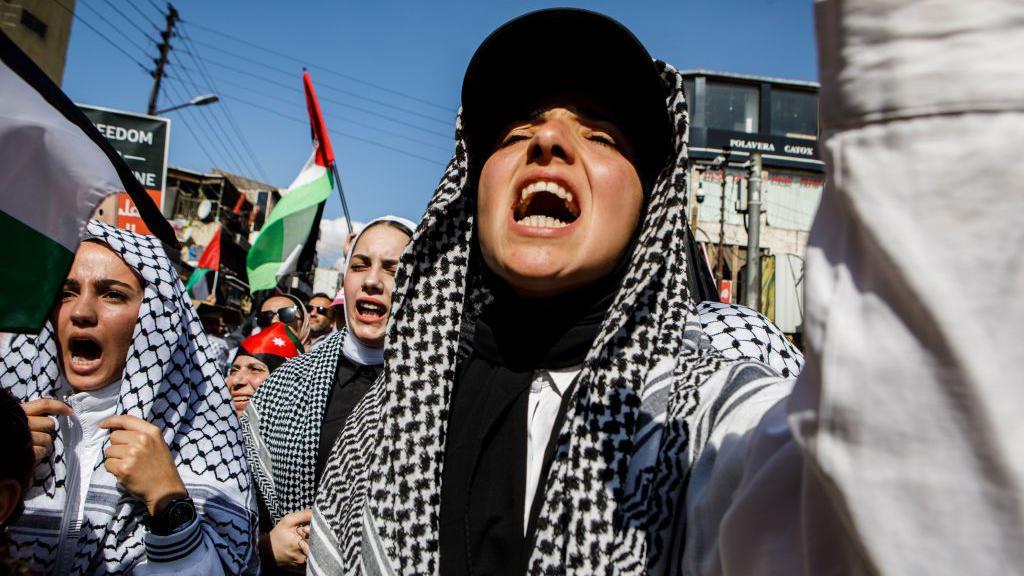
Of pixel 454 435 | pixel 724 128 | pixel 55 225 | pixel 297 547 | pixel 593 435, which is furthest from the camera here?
pixel 724 128

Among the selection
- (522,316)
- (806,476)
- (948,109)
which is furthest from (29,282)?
(948,109)

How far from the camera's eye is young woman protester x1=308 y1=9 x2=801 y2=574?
1.16 m

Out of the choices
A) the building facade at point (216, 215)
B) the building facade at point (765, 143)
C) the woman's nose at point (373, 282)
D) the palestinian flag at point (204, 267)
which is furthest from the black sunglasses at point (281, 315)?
the building facade at point (765, 143)

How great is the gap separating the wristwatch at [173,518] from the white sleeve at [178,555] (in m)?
0.02

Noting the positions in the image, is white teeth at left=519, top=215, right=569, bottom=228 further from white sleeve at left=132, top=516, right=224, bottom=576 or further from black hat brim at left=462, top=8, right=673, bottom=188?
white sleeve at left=132, top=516, right=224, bottom=576

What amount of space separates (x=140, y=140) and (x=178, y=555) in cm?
776

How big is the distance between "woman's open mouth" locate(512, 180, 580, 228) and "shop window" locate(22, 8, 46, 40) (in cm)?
2123

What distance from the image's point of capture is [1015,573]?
420 mm

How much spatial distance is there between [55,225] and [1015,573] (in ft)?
6.44

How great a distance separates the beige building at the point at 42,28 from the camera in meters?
16.4

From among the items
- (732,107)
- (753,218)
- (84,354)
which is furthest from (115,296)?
(732,107)

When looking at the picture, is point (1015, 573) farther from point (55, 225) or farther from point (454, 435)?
point (55, 225)

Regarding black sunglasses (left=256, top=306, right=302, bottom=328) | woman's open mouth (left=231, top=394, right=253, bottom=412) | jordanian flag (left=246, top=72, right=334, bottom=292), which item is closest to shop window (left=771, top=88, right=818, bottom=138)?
jordanian flag (left=246, top=72, right=334, bottom=292)

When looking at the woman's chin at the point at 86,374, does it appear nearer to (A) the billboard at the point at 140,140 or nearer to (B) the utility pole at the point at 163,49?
(A) the billboard at the point at 140,140
